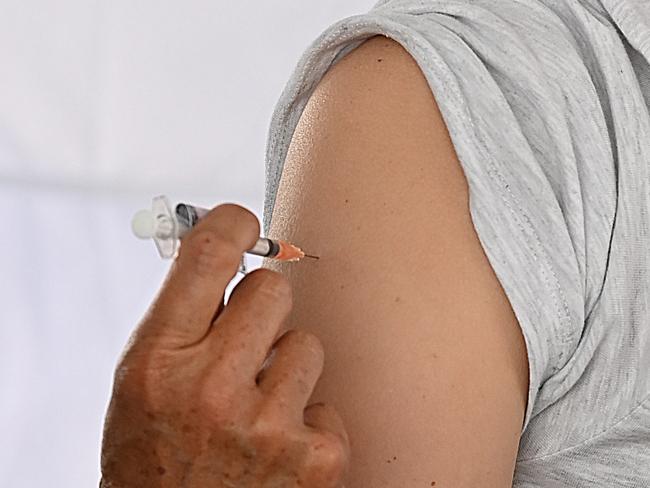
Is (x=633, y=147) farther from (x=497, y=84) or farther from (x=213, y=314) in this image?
(x=213, y=314)

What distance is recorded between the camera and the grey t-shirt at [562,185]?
82 cm

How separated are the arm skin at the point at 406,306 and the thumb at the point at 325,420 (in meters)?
0.06

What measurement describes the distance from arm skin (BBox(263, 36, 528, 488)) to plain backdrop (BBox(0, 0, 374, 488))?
30.0 inches

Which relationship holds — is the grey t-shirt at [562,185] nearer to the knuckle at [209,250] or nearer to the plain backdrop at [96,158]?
the knuckle at [209,250]

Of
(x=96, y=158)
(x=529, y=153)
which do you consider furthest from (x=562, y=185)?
(x=96, y=158)

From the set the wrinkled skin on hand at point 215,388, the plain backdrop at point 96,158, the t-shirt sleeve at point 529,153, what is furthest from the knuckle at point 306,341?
the plain backdrop at point 96,158

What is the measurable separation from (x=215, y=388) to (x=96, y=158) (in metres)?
0.99

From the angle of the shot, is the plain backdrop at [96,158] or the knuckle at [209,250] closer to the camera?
the knuckle at [209,250]

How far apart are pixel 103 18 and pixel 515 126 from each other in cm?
87

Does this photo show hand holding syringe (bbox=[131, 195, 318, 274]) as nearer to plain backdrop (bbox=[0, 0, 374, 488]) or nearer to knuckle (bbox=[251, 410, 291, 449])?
knuckle (bbox=[251, 410, 291, 449])

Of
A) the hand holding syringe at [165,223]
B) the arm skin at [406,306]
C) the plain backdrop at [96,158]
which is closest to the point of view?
the hand holding syringe at [165,223]

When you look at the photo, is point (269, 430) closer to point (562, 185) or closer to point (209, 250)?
point (209, 250)

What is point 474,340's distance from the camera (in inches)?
31.1

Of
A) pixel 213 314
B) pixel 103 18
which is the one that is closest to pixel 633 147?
pixel 213 314
